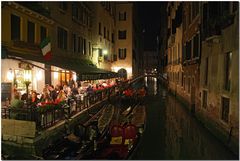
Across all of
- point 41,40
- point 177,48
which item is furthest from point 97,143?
point 177,48

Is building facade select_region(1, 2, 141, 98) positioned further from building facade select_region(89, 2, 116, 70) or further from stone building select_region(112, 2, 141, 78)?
stone building select_region(112, 2, 141, 78)

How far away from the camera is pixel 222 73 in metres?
10.5

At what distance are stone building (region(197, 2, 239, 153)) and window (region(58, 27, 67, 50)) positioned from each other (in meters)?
7.57

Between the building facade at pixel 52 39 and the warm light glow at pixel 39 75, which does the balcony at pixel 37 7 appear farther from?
the warm light glow at pixel 39 75

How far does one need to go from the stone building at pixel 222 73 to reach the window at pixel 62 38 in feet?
24.8

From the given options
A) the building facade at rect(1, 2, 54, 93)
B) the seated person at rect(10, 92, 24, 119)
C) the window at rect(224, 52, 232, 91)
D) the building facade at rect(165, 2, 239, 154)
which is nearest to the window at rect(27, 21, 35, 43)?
the building facade at rect(1, 2, 54, 93)

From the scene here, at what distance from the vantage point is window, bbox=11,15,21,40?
10836mm

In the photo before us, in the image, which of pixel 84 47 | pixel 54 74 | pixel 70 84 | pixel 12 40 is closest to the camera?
pixel 12 40

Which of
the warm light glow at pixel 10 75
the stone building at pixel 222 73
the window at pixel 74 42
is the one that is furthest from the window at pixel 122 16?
the warm light glow at pixel 10 75

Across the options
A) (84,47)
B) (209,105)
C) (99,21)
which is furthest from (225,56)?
(99,21)

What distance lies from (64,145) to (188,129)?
7791 mm

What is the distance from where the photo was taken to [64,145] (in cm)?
848

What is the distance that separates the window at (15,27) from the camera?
35.6 ft

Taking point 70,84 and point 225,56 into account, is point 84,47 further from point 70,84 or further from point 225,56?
point 225,56
